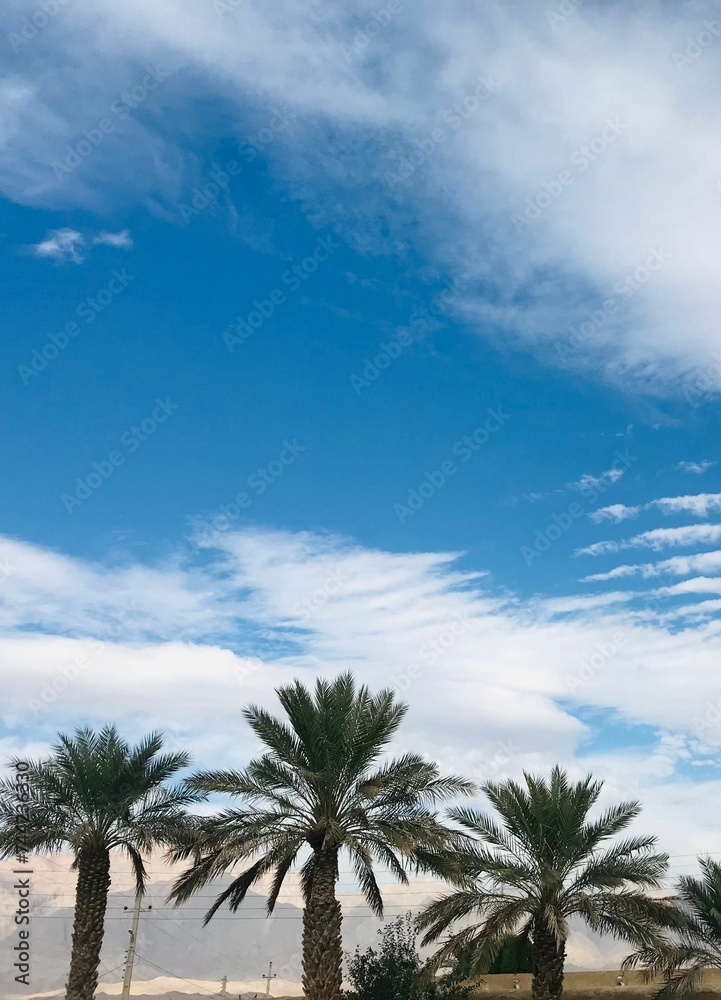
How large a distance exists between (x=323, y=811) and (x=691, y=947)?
408 inches

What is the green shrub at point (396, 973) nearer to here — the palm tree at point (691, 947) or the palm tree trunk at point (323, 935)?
the palm tree trunk at point (323, 935)

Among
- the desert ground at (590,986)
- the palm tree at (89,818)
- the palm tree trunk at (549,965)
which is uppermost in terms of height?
the palm tree at (89,818)

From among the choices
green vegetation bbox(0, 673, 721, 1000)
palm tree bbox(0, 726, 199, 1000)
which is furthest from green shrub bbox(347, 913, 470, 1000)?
palm tree bbox(0, 726, 199, 1000)

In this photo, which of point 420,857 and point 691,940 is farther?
point 691,940

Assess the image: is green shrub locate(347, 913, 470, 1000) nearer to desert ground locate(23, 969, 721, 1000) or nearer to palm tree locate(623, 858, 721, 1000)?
desert ground locate(23, 969, 721, 1000)

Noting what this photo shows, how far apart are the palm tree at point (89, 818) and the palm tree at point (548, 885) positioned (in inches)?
296

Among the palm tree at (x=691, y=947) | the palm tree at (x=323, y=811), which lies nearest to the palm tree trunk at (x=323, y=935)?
the palm tree at (x=323, y=811)

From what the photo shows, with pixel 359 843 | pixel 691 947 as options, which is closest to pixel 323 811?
pixel 359 843

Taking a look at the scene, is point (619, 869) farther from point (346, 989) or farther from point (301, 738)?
point (346, 989)

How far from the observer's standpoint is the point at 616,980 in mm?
31203

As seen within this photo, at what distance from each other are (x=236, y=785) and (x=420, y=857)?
4.82m

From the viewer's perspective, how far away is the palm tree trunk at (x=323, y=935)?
2394 cm

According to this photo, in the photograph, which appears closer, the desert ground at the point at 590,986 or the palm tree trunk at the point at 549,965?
the palm tree trunk at the point at 549,965

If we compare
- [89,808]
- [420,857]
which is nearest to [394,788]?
[420,857]
